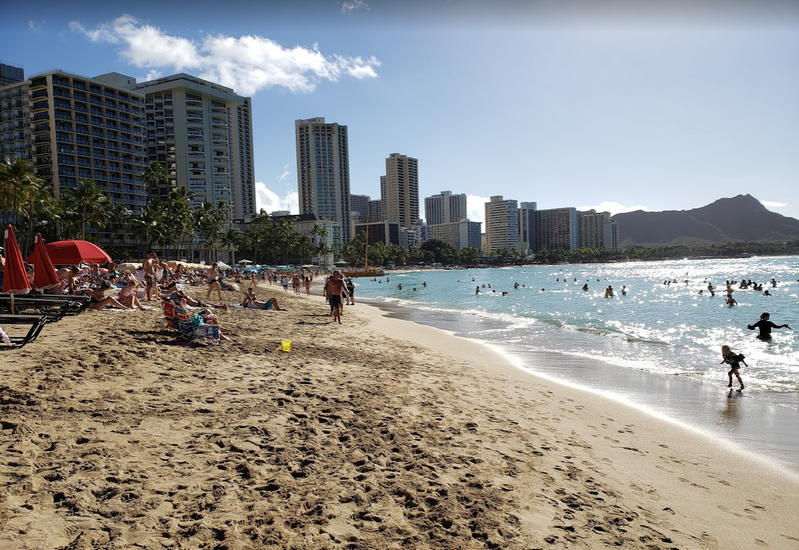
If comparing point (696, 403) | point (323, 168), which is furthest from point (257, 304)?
point (323, 168)

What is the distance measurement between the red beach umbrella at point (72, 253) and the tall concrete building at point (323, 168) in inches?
6775

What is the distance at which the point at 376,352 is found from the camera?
418 inches

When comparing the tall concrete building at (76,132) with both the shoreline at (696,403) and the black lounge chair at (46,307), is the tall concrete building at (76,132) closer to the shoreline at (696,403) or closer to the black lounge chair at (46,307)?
the black lounge chair at (46,307)

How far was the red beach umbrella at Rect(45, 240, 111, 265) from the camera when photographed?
46.2 feet

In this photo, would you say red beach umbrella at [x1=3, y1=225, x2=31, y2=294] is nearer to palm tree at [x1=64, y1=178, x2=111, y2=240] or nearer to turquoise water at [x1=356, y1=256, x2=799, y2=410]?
turquoise water at [x1=356, y1=256, x2=799, y2=410]

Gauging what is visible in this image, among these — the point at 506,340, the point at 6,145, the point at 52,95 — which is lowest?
the point at 506,340

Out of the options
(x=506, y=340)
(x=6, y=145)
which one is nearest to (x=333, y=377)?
(x=506, y=340)

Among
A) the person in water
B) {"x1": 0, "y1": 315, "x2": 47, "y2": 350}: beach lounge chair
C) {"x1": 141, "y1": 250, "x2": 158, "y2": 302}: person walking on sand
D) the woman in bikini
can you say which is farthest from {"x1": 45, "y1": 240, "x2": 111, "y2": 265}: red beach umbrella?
the person in water

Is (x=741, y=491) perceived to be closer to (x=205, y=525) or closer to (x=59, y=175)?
(x=205, y=525)

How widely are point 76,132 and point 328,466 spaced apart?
9728 cm

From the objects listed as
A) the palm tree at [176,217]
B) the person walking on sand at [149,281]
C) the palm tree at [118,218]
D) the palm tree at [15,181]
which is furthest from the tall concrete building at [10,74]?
the person walking on sand at [149,281]

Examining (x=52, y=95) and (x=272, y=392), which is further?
(x=52, y=95)

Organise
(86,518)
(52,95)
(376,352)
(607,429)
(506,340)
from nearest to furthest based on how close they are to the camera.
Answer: (86,518), (607,429), (376,352), (506,340), (52,95)

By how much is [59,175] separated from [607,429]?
94.7 metres
